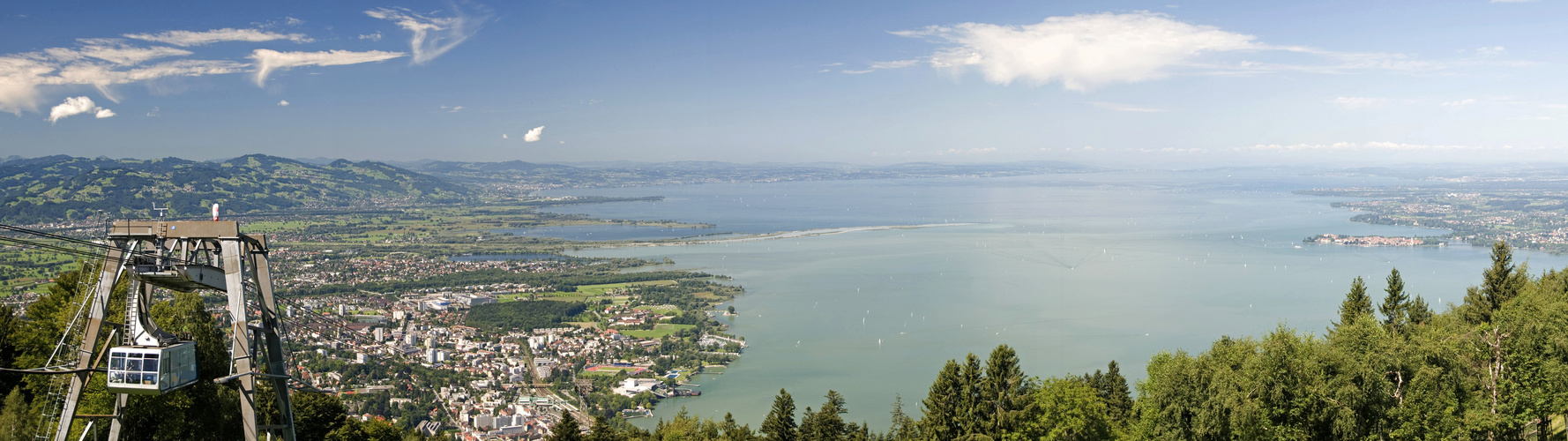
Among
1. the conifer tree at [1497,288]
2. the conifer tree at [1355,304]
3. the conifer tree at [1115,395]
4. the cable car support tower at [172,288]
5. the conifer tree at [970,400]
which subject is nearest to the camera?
the cable car support tower at [172,288]

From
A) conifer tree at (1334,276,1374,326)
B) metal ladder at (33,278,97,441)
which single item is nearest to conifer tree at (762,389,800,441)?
metal ladder at (33,278,97,441)

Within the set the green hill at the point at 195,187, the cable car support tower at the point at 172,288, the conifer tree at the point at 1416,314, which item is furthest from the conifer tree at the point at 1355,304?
the green hill at the point at 195,187

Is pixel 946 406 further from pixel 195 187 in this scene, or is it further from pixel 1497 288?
pixel 195 187

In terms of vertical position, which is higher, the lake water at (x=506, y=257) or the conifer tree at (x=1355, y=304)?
the conifer tree at (x=1355, y=304)

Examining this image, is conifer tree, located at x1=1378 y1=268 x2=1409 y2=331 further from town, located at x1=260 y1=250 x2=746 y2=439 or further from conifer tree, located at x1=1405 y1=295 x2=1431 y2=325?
town, located at x1=260 y1=250 x2=746 y2=439

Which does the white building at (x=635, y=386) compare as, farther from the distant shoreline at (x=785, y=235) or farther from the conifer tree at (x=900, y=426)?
the distant shoreline at (x=785, y=235)

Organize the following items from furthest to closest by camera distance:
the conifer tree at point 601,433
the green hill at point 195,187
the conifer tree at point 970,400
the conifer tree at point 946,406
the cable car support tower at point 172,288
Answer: the green hill at point 195,187
the conifer tree at point 601,433
the conifer tree at point 946,406
the conifer tree at point 970,400
the cable car support tower at point 172,288

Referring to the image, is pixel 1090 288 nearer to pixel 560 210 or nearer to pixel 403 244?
pixel 403 244
